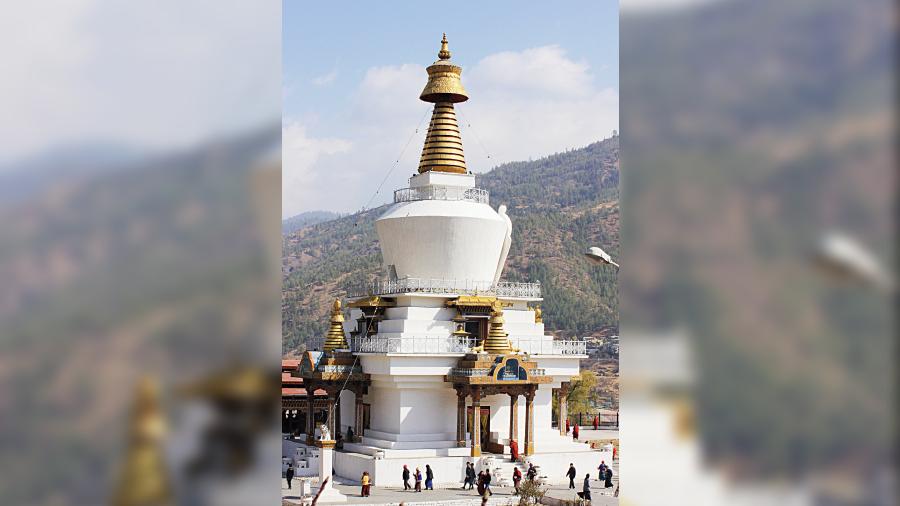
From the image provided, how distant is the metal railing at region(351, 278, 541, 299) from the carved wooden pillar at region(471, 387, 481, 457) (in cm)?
302

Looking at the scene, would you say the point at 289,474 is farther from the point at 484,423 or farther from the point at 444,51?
the point at 444,51

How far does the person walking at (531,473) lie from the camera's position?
2116 cm

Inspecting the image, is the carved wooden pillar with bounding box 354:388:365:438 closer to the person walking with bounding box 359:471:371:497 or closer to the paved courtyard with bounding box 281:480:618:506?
the paved courtyard with bounding box 281:480:618:506

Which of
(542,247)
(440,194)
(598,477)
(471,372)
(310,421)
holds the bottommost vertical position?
(598,477)

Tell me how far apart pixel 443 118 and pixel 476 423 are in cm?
877

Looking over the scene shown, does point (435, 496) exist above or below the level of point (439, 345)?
below

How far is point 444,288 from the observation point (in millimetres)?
24938

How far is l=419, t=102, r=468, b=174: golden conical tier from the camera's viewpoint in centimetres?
2702

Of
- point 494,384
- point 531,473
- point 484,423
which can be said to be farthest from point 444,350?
point 531,473
